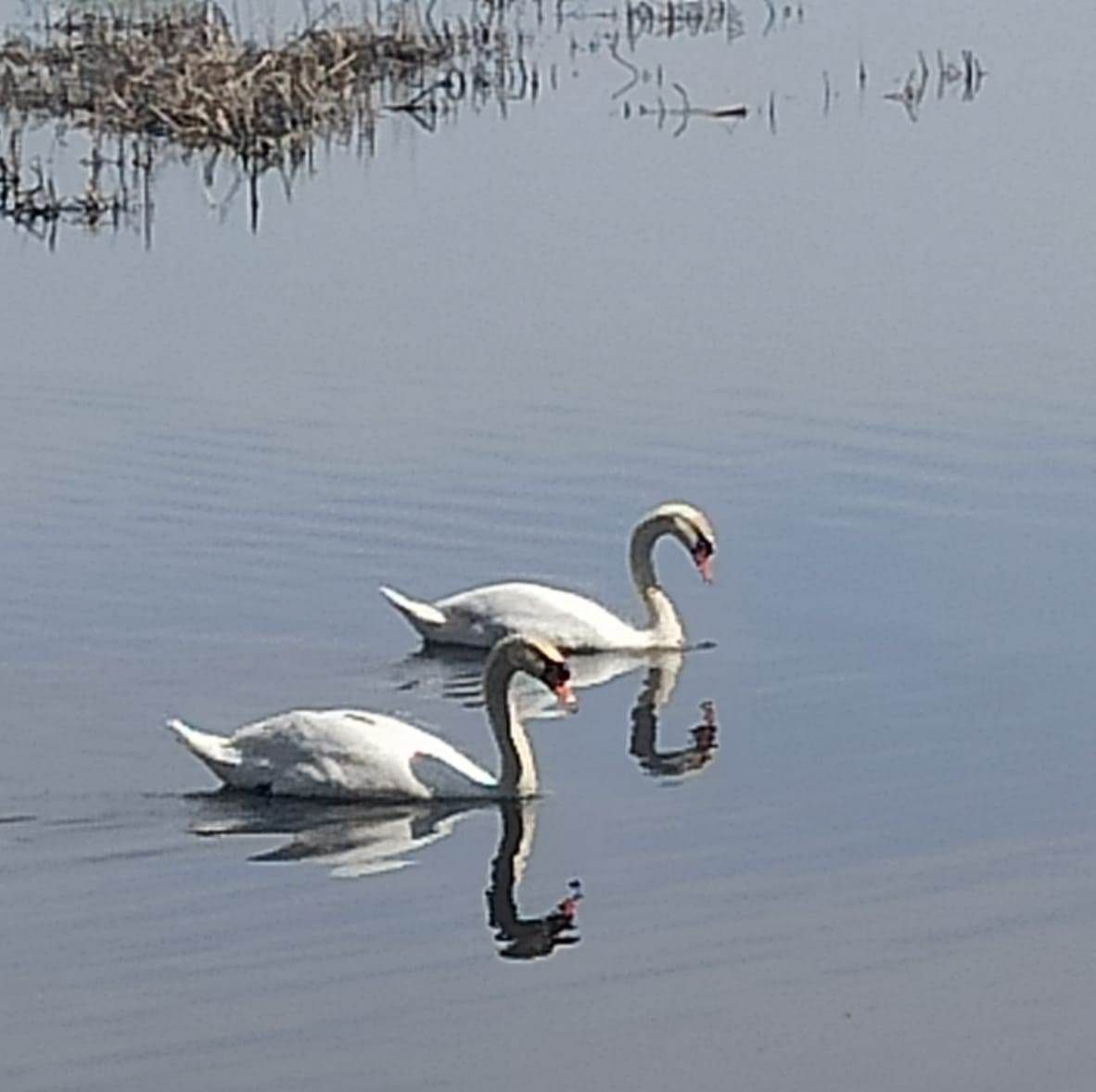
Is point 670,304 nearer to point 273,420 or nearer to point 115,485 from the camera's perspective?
point 273,420

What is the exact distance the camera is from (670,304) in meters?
20.9

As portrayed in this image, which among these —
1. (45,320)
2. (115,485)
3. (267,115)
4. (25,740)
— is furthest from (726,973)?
(267,115)

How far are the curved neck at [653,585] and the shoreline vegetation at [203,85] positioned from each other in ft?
32.4

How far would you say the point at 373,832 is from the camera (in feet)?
39.1

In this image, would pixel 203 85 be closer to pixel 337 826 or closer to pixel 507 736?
pixel 507 736

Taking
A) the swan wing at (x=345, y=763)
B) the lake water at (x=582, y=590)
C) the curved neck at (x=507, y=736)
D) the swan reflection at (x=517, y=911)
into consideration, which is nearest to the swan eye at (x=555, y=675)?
the curved neck at (x=507, y=736)

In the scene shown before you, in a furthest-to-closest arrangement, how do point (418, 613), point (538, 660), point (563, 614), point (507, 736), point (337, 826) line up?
point (563, 614) < point (418, 613) < point (538, 660) < point (507, 736) < point (337, 826)

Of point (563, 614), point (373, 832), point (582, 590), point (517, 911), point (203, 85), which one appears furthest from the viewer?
point (203, 85)

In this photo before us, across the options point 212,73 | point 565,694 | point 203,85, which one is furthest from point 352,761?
point 212,73

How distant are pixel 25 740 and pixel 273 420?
5514 millimetres

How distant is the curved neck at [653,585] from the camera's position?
14555 mm

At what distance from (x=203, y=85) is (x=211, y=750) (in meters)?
15.3

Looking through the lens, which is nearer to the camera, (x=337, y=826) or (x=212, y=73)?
(x=337, y=826)

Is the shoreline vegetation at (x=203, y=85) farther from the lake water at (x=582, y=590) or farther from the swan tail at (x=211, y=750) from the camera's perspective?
the swan tail at (x=211, y=750)
